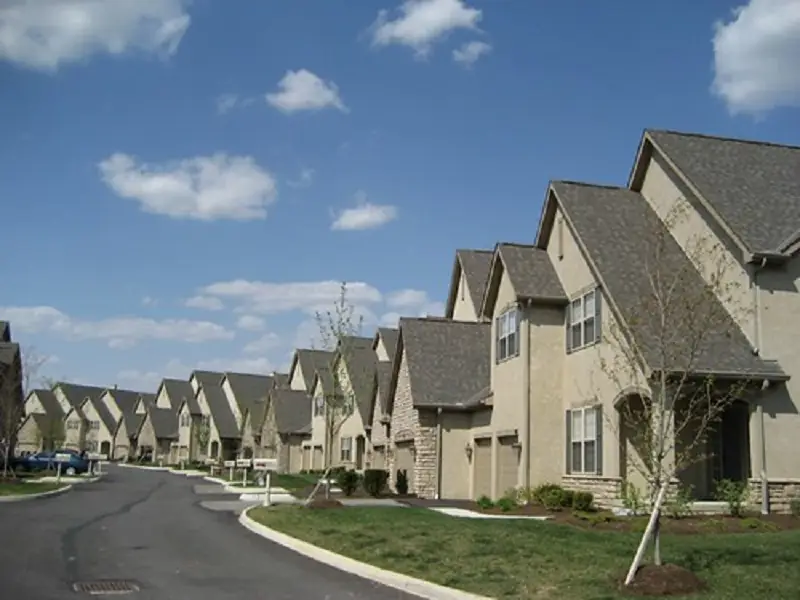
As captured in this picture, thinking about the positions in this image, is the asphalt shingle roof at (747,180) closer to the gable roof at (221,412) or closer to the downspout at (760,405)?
the downspout at (760,405)

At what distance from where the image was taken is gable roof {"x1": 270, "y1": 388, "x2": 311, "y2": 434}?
6322 cm

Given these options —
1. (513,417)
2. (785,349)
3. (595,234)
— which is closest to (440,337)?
(513,417)

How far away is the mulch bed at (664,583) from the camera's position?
Answer: 37.9ft

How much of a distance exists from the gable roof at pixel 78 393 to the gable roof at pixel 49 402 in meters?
3.24

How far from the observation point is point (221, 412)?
83.9m

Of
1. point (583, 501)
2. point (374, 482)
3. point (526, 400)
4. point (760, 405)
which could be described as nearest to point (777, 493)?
point (760, 405)

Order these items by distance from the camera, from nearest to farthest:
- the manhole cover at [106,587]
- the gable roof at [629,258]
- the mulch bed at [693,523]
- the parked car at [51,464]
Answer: the manhole cover at [106,587], the mulch bed at [693,523], the gable roof at [629,258], the parked car at [51,464]

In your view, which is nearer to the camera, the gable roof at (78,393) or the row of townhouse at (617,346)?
the row of townhouse at (617,346)

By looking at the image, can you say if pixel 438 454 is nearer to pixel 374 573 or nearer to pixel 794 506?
pixel 794 506

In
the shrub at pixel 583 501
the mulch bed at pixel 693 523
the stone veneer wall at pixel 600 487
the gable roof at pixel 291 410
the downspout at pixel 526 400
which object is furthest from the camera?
the gable roof at pixel 291 410

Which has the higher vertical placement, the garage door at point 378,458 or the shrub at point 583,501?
the garage door at point 378,458

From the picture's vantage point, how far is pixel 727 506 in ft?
70.9

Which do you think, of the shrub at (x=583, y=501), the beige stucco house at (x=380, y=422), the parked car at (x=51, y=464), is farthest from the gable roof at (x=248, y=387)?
the shrub at (x=583, y=501)

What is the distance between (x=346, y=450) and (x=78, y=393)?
82.1 metres
